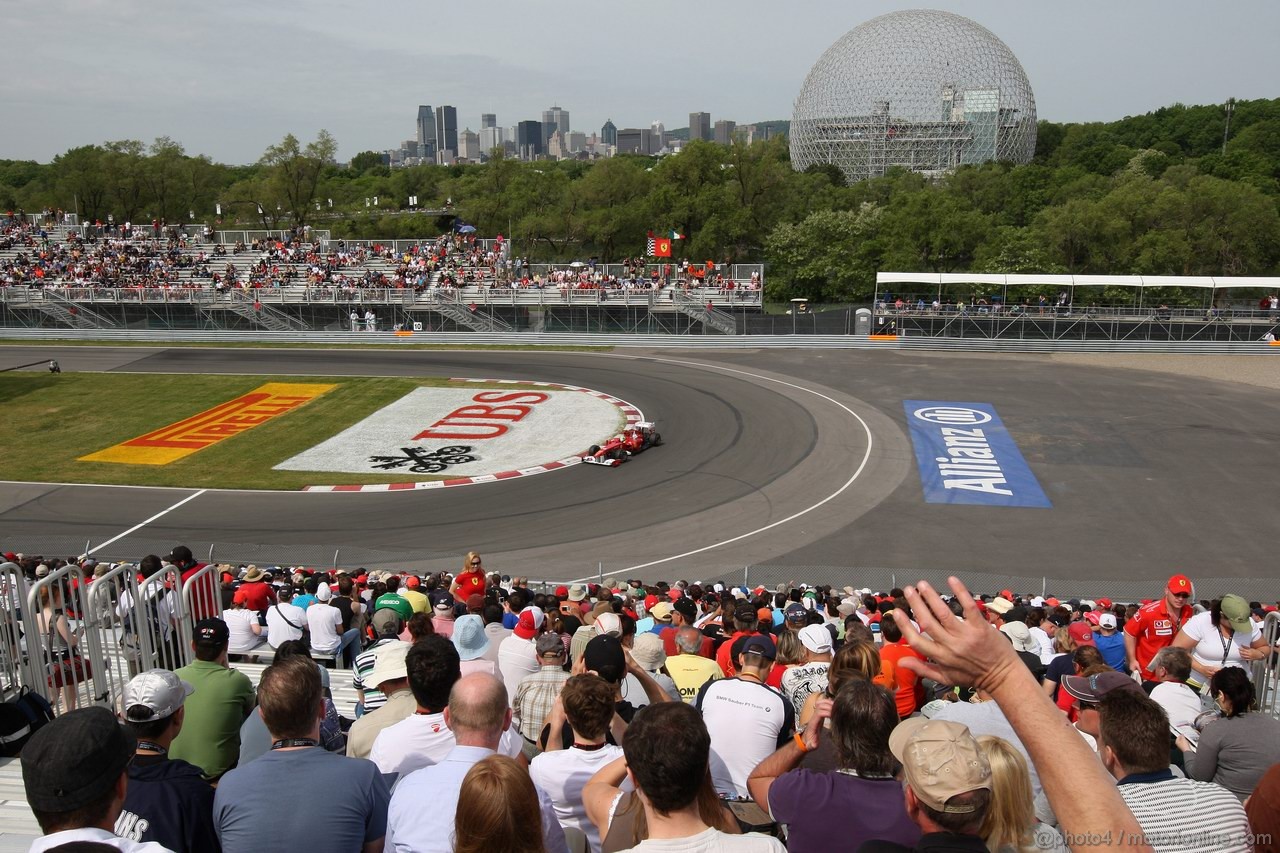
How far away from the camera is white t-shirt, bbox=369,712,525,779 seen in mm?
5770

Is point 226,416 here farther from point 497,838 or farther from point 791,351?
point 497,838

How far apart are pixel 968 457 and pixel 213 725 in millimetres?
26709

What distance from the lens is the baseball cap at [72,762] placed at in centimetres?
384

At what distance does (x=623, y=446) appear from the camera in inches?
1184

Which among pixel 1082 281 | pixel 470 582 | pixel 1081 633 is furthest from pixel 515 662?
pixel 1082 281

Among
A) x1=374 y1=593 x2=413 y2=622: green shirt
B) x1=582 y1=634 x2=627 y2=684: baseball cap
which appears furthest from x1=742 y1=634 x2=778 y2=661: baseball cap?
x1=374 y1=593 x2=413 y2=622: green shirt

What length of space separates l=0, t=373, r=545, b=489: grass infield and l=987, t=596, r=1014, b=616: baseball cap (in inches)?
720

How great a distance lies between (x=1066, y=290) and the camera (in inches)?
2073

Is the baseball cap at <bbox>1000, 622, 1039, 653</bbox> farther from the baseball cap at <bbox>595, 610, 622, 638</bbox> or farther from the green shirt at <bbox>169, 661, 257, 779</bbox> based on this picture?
the green shirt at <bbox>169, 661, 257, 779</bbox>

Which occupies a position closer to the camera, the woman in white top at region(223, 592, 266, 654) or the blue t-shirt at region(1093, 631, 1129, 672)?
the blue t-shirt at region(1093, 631, 1129, 672)

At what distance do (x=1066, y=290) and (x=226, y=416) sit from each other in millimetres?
44165

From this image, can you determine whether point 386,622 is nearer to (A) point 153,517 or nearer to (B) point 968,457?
(A) point 153,517

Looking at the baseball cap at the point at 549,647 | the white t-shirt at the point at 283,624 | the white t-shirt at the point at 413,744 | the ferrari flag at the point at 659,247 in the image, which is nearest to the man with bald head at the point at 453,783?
the white t-shirt at the point at 413,744

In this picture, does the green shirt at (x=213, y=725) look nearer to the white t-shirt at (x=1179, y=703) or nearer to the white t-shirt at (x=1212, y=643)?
the white t-shirt at (x=1179, y=703)
